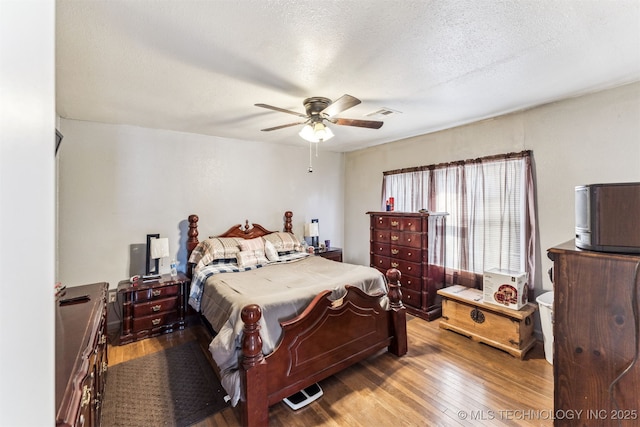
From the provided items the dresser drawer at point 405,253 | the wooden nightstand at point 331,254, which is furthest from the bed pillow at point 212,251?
the dresser drawer at point 405,253

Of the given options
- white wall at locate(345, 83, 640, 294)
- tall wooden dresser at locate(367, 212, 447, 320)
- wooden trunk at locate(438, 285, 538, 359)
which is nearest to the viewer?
white wall at locate(345, 83, 640, 294)

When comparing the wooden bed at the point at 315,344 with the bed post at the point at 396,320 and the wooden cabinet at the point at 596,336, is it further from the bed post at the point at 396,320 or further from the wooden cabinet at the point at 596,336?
the wooden cabinet at the point at 596,336

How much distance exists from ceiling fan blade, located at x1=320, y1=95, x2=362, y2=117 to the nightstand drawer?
2.74 m

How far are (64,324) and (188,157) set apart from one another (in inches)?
101

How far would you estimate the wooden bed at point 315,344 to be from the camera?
178cm

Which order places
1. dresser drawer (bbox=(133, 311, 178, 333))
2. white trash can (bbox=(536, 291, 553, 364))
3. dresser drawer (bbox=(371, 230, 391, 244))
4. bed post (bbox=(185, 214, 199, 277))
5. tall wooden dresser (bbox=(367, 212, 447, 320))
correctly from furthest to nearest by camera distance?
dresser drawer (bbox=(371, 230, 391, 244)) → bed post (bbox=(185, 214, 199, 277)) → tall wooden dresser (bbox=(367, 212, 447, 320)) → dresser drawer (bbox=(133, 311, 178, 333)) → white trash can (bbox=(536, 291, 553, 364))

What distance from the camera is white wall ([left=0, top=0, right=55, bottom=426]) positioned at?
0.40m

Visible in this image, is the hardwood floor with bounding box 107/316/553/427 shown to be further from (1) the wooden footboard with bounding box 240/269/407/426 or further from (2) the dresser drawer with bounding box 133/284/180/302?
(2) the dresser drawer with bounding box 133/284/180/302

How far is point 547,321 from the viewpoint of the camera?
8.24 ft

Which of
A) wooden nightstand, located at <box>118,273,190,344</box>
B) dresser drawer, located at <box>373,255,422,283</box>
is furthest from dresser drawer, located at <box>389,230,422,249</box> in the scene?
wooden nightstand, located at <box>118,273,190,344</box>

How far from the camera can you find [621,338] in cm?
99

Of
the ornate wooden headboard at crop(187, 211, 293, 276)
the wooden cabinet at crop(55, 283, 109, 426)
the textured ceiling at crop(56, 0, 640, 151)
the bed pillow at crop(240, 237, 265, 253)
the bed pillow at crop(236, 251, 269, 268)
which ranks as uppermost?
the textured ceiling at crop(56, 0, 640, 151)

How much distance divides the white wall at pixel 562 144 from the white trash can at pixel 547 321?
0.86ft

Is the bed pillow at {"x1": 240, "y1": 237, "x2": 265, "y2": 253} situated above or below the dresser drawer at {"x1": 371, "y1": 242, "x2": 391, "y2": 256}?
above
